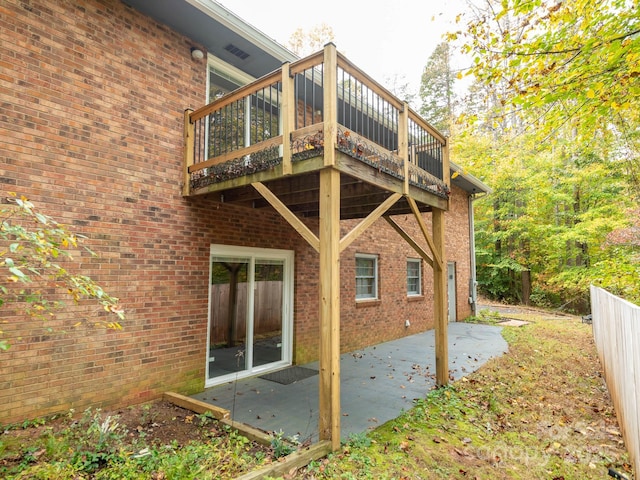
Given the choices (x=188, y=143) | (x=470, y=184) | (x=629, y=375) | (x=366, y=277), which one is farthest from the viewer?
(x=470, y=184)

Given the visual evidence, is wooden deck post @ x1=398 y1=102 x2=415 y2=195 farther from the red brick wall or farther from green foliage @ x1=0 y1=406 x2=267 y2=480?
green foliage @ x1=0 y1=406 x2=267 y2=480

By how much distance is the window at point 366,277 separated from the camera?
885 centimetres

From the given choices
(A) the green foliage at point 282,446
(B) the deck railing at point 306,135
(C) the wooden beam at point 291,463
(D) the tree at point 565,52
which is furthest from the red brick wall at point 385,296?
(D) the tree at point 565,52

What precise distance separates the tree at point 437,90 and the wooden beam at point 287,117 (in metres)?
21.8

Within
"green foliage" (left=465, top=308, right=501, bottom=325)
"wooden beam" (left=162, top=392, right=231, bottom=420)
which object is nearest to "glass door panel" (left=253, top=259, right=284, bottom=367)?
"wooden beam" (left=162, top=392, right=231, bottom=420)

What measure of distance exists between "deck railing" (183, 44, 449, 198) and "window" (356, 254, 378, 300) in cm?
315

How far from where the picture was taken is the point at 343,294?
26.5 feet

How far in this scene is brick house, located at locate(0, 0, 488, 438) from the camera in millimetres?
3887

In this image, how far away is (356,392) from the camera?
5371 mm

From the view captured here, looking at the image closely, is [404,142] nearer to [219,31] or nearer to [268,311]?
[219,31]

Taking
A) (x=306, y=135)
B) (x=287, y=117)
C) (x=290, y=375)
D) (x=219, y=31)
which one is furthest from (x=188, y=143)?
(x=290, y=375)

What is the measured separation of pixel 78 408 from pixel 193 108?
13.9ft

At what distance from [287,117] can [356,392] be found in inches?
158

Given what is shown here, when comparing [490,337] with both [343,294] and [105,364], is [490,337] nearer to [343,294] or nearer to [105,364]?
[343,294]
